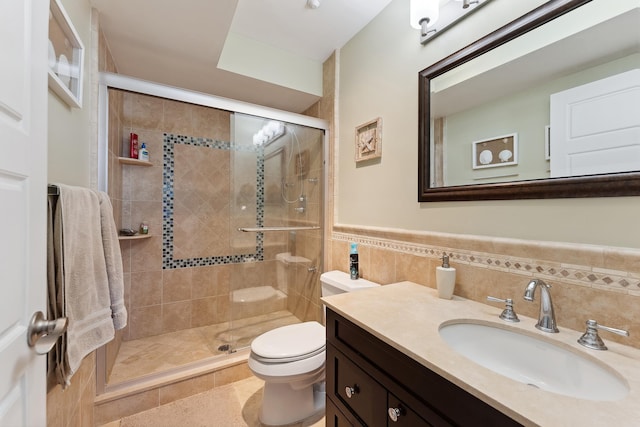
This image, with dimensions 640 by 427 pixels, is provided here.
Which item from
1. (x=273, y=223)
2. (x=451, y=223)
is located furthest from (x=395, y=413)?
(x=273, y=223)

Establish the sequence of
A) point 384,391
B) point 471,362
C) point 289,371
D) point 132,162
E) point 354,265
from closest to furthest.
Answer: point 471,362
point 384,391
point 289,371
point 354,265
point 132,162

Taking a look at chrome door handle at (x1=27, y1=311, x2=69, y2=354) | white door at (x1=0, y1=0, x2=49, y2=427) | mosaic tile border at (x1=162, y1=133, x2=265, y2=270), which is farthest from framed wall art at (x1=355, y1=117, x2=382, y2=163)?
chrome door handle at (x1=27, y1=311, x2=69, y2=354)

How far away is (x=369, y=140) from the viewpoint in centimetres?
171

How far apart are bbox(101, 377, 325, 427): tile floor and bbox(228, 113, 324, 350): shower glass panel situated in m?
0.33

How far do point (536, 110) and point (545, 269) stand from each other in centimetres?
58

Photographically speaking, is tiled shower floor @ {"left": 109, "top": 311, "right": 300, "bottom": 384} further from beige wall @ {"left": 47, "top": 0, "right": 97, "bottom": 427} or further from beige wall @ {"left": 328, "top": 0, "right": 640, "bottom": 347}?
beige wall @ {"left": 328, "top": 0, "right": 640, "bottom": 347}

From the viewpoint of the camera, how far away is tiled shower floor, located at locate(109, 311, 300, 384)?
1.78 metres

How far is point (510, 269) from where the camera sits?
0.98m

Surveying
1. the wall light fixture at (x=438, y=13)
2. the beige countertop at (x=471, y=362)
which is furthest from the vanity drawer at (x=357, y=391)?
the wall light fixture at (x=438, y=13)

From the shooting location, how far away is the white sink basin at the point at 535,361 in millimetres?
638

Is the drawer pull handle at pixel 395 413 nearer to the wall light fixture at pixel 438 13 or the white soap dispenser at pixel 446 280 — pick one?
the white soap dispenser at pixel 446 280

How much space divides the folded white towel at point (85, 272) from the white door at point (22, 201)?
276 mm

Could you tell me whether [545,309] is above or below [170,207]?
below

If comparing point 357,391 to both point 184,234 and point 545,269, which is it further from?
point 184,234
